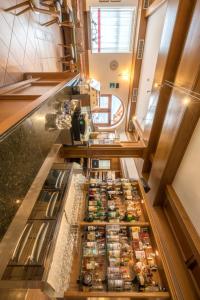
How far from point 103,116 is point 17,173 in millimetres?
6730

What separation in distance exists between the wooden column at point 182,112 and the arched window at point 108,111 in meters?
4.32

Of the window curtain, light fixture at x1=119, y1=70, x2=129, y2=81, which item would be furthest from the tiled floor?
light fixture at x1=119, y1=70, x2=129, y2=81

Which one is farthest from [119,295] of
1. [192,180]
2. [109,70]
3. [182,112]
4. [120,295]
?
[109,70]

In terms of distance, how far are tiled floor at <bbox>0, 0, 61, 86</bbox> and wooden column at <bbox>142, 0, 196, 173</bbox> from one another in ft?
6.14

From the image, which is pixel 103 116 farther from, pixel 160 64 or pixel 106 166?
pixel 160 64

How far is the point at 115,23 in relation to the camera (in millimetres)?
5480

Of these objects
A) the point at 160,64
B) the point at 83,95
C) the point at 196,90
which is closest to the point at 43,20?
the point at 83,95

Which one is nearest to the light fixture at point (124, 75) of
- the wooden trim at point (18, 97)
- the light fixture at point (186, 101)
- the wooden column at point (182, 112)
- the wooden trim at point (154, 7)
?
the wooden trim at point (154, 7)

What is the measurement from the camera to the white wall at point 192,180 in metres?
1.95

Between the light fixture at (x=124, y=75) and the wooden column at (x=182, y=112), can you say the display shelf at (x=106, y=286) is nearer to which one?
the wooden column at (x=182, y=112)

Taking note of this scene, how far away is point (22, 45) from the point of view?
82.7 inches

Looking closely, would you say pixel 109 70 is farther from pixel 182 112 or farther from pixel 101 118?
pixel 182 112

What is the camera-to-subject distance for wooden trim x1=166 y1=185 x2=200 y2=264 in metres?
1.85

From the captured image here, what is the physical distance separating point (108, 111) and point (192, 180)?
5.56m
